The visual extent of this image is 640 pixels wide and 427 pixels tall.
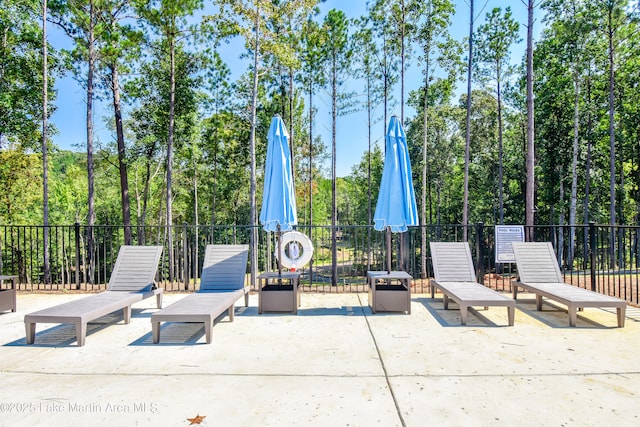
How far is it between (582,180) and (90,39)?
22290mm

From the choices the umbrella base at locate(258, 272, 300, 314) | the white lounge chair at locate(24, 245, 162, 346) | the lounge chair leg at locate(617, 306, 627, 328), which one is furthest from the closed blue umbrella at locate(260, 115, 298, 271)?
the lounge chair leg at locate(617, 306, 627, 328)

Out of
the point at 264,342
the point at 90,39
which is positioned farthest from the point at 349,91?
the point at 264,342

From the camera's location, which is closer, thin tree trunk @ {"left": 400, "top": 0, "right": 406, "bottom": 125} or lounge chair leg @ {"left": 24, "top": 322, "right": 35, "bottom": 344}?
lounge chair leg @ {"left": 24, "top": 322, "right": 35, "bottom": 344}

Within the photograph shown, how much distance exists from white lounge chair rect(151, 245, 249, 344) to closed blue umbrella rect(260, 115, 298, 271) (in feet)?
2.39

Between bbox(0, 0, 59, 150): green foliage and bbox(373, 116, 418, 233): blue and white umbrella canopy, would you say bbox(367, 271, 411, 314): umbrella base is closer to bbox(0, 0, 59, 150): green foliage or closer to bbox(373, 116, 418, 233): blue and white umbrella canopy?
bbox(373, 116, 418, 233): blue and white umbrella canopy

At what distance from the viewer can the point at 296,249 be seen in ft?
19.8

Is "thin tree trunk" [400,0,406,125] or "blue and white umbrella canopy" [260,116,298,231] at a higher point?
"thin tree trunk" [400,0,406,125]

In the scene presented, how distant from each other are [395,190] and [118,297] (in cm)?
404

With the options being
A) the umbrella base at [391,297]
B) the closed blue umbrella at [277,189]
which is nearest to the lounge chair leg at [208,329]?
the closed blue umbrella at [277,189]

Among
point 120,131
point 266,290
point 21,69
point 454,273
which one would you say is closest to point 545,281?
point 454,273

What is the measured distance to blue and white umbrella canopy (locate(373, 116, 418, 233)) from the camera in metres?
5.14

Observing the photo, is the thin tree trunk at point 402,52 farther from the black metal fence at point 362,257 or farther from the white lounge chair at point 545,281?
the white lounge chair at point 545,281

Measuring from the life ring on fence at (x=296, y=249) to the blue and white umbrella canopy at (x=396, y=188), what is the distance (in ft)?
4.38

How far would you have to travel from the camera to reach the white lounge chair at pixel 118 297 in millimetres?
3779
